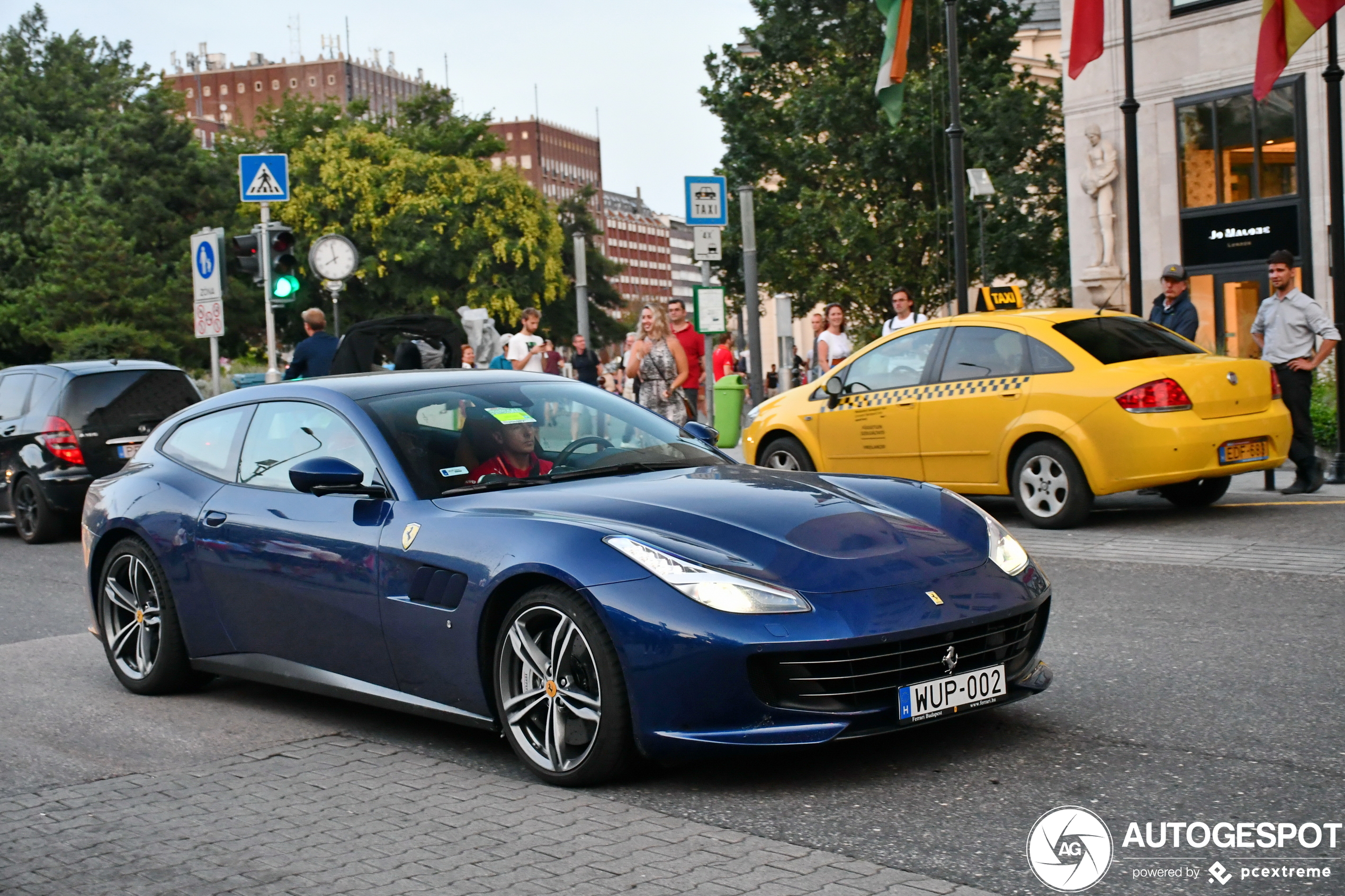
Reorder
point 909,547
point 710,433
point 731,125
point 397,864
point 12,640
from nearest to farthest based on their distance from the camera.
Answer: point 397,864 < point 909,547 < point 710,433 < point 12,640 < point 731,125

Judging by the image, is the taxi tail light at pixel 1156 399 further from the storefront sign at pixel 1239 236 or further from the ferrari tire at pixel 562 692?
the storefront sign at pixel 1239 236

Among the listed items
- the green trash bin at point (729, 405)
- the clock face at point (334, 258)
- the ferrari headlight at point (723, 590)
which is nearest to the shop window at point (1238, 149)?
the green trash bin at point (729, 405)

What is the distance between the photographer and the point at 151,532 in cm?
685

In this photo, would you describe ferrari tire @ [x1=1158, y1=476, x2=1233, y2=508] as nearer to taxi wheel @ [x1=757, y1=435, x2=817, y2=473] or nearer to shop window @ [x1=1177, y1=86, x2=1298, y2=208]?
taxi wheel @ [x1=757, y1=435, x2=817, y2=473]

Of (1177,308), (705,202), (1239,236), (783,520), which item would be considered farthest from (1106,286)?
(783,520)

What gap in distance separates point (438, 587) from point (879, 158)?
38.8m

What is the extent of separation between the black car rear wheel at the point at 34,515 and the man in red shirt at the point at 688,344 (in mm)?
6309

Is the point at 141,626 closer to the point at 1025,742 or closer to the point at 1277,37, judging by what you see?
the point at 1025,742

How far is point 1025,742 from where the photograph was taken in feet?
17.2

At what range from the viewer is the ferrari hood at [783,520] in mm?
4852

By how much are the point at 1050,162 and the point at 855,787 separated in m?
40.0

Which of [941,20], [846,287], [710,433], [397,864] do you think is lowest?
[397,864]

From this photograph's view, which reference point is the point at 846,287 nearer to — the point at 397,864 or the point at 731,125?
the point at 731,125

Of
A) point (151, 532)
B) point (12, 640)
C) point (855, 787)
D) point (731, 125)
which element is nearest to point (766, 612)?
point (855, 787)
